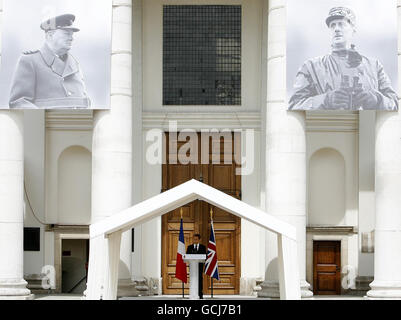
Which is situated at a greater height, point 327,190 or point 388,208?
point 327,190

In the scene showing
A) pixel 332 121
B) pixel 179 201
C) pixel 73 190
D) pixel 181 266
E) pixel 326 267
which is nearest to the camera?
pixel 179 201

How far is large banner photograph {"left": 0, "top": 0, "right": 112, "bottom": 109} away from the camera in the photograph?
136ft

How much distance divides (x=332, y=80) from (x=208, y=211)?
826 cm

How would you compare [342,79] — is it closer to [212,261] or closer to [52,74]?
[212,261]

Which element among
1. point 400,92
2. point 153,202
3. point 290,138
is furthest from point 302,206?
point 153,202

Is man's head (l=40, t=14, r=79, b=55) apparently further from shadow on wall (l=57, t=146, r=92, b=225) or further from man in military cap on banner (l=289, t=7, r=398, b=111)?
man in military cap on banner (l=289, t=7, r=398, b=111)

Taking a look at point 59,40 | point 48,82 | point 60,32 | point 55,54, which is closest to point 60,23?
point 60,32

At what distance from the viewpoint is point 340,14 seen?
136 feet

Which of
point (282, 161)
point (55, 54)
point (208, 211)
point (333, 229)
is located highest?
point (55, 54)

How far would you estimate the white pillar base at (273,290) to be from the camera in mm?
41062

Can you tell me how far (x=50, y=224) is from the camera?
46.5 meters

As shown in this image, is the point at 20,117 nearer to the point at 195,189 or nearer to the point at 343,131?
the point at 195,189

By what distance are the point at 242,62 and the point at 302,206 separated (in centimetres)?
780

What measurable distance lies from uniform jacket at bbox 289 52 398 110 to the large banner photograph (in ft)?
21.2
